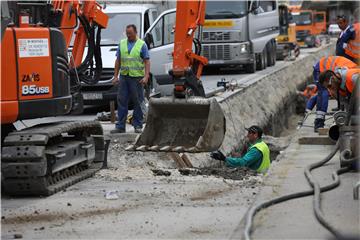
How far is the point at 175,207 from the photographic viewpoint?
8.11 metres

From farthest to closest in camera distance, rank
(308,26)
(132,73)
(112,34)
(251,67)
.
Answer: (308,26), (251,67), (112,34), (132,73)

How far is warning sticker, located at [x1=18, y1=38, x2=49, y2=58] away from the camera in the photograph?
345 inches

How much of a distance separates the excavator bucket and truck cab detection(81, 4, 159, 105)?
5.52 metres

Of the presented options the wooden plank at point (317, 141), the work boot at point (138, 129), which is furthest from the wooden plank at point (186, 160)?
the wooden plank at point (317, 141)

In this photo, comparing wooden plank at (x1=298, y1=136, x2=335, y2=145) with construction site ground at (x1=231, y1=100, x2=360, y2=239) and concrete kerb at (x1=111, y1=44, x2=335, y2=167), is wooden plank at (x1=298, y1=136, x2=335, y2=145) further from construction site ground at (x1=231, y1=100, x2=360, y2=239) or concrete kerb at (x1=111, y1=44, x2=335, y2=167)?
concrete kerb at (x1=111, y1=44, x2=335, y2=167)

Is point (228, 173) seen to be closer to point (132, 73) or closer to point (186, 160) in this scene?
point (186, 160)

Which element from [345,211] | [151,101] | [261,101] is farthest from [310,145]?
[261,101]

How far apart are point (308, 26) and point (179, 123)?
153 ft

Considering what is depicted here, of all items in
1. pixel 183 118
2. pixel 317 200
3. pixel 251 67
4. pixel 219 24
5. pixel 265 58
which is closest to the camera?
pixel 317 200

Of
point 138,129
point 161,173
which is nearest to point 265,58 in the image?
point 138,129

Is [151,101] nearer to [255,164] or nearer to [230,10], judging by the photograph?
[255,164]

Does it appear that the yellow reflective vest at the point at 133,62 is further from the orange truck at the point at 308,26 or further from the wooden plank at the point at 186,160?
the orange truck at the point at 308,26

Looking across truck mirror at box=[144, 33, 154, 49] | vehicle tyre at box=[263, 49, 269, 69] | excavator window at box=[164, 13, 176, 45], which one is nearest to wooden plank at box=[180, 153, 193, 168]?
truck mirror at box=[144, 33, 154, 49]

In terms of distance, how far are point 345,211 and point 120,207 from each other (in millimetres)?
2451
